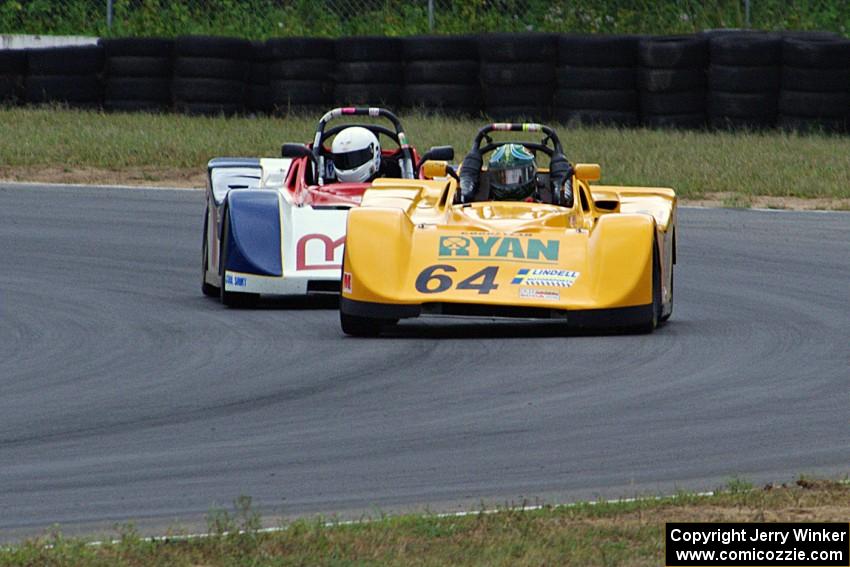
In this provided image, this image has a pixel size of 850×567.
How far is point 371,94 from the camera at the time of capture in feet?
70.7

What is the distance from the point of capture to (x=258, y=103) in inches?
875

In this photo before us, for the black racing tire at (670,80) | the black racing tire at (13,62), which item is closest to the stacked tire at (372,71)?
the black racing tire at (670,80)

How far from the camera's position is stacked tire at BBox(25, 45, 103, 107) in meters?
22.1

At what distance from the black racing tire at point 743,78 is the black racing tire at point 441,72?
2771 mm

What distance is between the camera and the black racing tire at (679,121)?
2084cm

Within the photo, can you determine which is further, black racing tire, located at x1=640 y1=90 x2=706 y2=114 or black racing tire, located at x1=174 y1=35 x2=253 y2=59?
black racing tire, located at x1=174 y1=35 x2=253 y2=59

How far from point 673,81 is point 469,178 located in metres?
10.1

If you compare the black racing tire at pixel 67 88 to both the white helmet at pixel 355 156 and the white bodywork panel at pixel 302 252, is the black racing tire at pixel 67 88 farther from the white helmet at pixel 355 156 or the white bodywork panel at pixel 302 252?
the white bodywork panel at pixel 302 252

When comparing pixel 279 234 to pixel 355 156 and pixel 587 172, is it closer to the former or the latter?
→ pixel 355 156

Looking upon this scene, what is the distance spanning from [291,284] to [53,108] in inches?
488

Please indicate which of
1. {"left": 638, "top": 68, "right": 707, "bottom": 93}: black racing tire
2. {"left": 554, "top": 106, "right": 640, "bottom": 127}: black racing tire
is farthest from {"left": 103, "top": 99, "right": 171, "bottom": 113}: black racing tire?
{"left": 638, "top": 68, "right": 707, "bottom": 93}: black racing tire

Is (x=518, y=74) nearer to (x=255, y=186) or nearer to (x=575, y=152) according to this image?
(x=575, y=152)

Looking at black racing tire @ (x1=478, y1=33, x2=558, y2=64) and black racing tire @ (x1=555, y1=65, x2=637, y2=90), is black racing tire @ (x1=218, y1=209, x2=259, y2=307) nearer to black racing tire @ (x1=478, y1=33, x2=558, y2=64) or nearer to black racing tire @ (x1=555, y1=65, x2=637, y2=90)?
black racing tire @ (x1=555, y1=65, x2=637, y2=90)

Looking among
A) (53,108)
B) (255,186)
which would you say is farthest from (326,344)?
(53,108)
